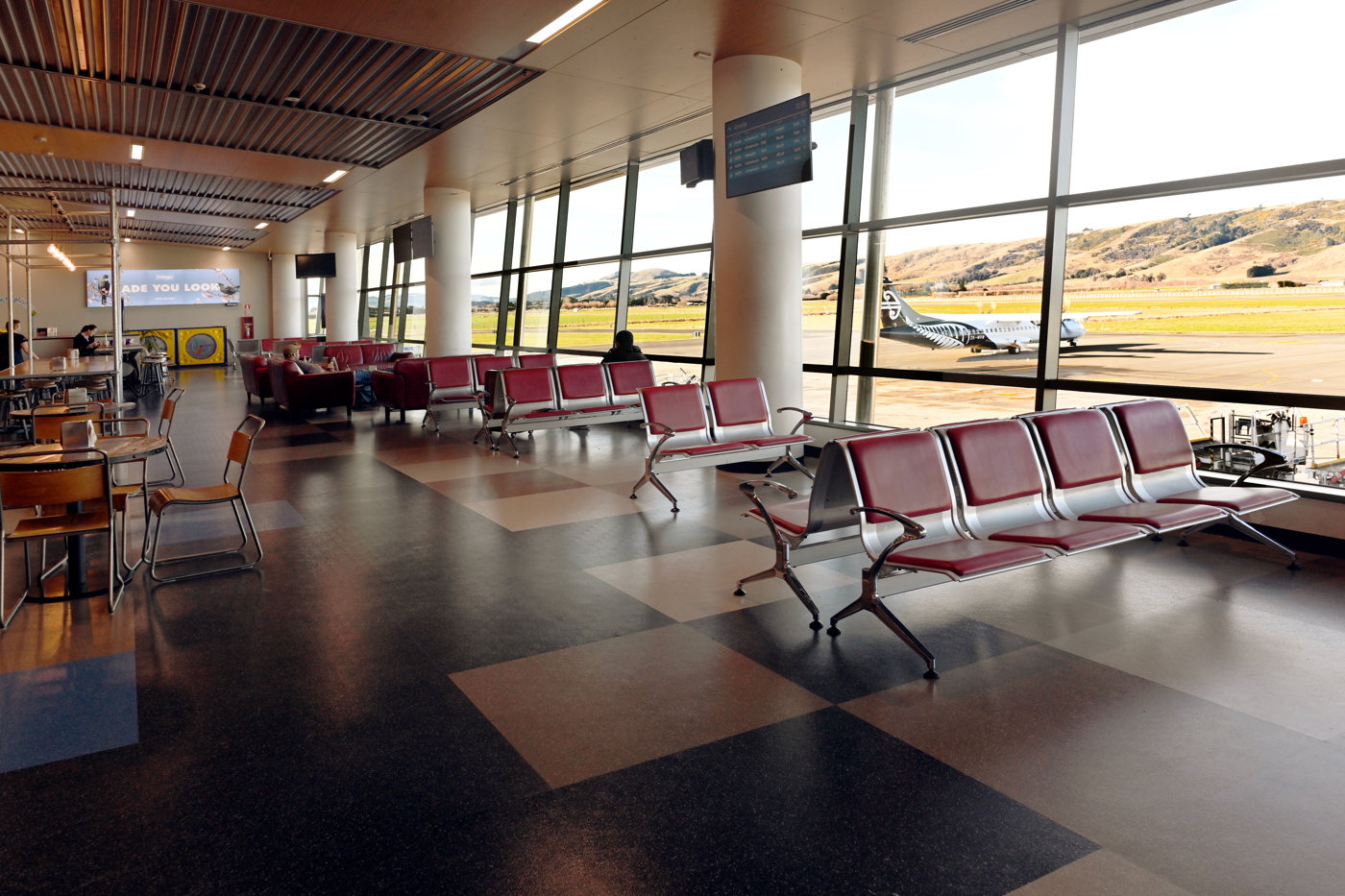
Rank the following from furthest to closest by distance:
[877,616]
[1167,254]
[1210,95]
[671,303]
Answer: [671,303] < [1167,254] < [1210,95] < [877,616]

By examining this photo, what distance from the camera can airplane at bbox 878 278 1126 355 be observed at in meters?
7.33

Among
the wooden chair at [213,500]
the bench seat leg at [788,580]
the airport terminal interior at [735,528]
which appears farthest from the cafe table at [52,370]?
the bench seat leg at [788,580]

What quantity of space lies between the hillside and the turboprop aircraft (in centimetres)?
26

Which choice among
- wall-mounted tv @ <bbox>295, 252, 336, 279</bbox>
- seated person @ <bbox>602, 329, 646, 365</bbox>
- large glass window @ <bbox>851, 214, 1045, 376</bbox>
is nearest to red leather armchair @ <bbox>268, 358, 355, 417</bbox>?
seated person @ <bbox>602, 329, 646, 365</bbox>

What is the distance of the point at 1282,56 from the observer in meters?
5.83

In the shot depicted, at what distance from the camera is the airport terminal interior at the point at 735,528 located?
7.95 ft

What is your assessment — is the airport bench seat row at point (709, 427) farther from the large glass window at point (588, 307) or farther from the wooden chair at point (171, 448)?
the large glass window at point (588, 307)

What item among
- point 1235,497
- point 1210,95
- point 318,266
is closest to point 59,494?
point 1235,497

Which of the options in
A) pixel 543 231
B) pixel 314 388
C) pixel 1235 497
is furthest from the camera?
pixel 543 231

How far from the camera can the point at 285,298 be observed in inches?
1097

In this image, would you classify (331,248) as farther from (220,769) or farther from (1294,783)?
(1294,783)

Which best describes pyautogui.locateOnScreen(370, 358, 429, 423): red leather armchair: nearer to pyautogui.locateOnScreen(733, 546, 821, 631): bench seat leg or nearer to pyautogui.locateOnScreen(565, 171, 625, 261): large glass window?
pyautogui.locateOnScreen(565, 171, 625, 261): large glass window

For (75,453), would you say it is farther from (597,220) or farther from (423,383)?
(597,220)

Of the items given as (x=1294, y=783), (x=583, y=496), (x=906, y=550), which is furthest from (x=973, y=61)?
(x=1294, y=783)
